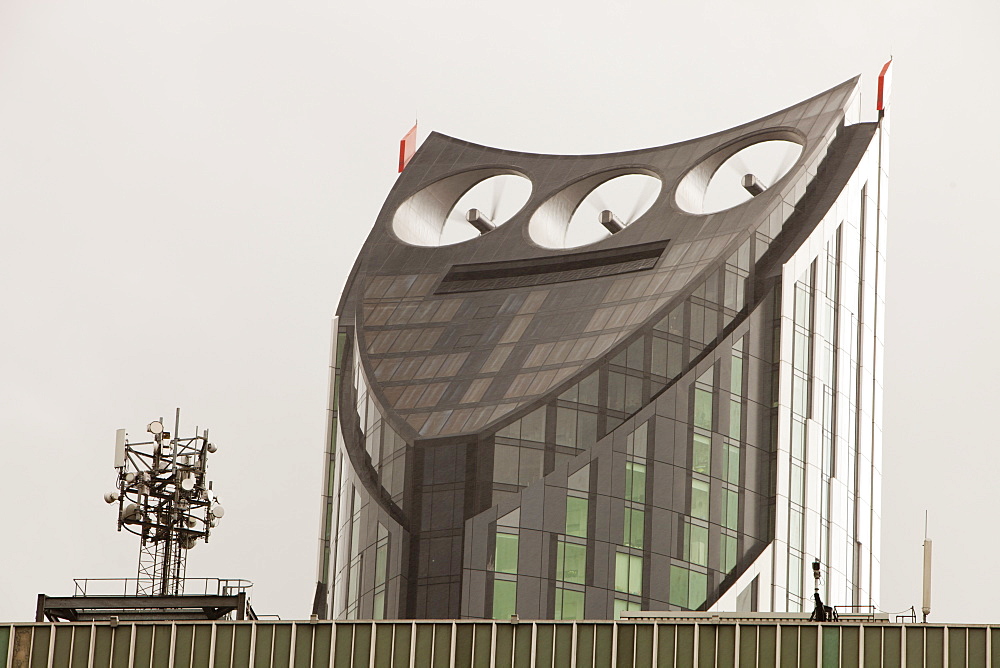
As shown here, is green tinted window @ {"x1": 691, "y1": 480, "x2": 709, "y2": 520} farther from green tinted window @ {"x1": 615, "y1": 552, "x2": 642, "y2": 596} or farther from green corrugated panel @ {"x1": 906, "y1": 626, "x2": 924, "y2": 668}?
green corrugated panel @ {"x1": 906, "y1": 626, "x2": 924, "y2": 668}

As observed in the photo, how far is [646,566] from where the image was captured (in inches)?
4395

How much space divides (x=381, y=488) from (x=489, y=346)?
38.9 feet

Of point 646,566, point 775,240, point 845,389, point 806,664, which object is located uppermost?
point 775,240

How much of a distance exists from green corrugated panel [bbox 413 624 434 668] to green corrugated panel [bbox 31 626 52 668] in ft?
40.4

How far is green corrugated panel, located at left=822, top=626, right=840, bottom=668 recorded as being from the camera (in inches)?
2453

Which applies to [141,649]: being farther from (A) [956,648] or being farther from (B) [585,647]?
(A) [956,648]

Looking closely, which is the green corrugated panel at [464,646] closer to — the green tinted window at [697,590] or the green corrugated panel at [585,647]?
the green corrugated panel at [585,647]

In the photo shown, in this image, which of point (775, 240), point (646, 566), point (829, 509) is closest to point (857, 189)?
point (775, 240)

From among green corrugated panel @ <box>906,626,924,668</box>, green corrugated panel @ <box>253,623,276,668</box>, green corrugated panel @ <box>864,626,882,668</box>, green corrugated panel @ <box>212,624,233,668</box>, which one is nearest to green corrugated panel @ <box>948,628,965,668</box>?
green corrugated panel @ <box>906,626,924,668</box>

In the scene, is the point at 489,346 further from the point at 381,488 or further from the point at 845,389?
the point at 845,389

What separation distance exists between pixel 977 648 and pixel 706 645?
8.38 m

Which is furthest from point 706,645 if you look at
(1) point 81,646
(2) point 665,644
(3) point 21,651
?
(3) point 21,651

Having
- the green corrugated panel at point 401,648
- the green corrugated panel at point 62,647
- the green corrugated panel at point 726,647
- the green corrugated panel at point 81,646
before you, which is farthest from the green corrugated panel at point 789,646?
the green corrugated panel at point 62,647

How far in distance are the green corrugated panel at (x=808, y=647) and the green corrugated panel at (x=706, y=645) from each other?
2779mm
